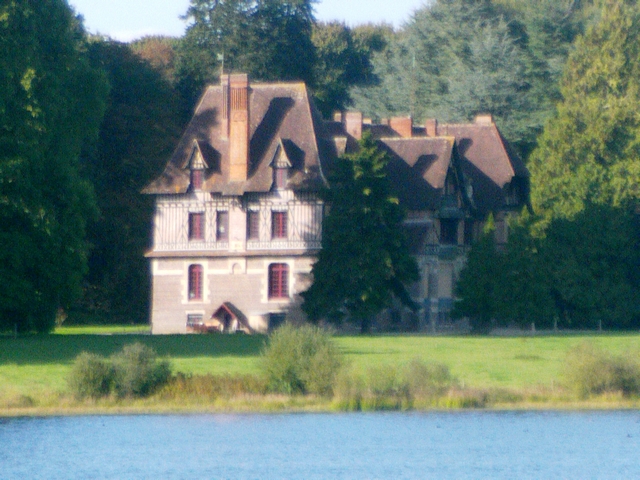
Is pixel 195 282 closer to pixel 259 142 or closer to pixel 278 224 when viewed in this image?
pixel 278 224

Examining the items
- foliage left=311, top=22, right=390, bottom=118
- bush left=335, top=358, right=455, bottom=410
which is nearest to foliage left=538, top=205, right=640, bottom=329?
foliage left=311, top=22, right=390, bottom=118

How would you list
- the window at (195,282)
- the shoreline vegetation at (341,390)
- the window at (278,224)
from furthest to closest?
the window at (195,282) < the window at (278,224) < the shoreline vegetation at (341,390)

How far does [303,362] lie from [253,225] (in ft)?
92.0

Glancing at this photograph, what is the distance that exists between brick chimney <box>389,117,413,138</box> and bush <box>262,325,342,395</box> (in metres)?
35.4

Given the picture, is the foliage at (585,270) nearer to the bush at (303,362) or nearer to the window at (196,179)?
the window at (196,179)

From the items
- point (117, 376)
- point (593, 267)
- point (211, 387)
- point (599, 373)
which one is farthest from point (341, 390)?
point (593, 267)

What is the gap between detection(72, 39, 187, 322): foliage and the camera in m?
66.9

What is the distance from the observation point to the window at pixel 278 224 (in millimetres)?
60438

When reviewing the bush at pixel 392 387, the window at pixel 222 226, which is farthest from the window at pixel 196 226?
the bush at pixel 392 387

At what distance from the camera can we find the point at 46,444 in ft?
93.8

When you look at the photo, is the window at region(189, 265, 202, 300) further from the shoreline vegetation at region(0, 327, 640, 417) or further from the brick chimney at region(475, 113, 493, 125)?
the shoreline vegetation at region(0, 327, 640, 417)

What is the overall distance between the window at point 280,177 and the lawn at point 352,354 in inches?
359

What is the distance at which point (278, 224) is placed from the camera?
60.6 meters

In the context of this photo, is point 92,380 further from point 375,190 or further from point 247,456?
point 375,190
